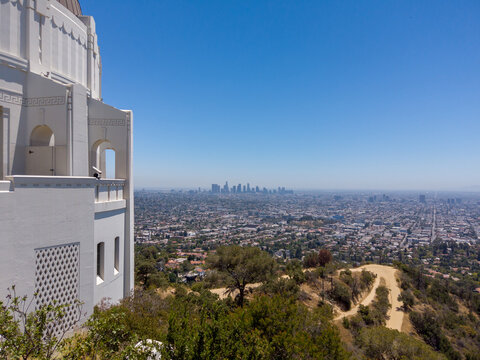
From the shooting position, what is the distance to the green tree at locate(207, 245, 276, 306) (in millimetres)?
15045

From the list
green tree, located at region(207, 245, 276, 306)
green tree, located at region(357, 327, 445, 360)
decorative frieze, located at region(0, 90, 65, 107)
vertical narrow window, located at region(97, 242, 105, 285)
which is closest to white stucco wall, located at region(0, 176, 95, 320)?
vertical narrow window, located at region(97, 242, 105, 285)

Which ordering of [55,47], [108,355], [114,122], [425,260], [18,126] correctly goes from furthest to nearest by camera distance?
[425,260] < [114,122] < [55,47] < [18,126] < [108,355]

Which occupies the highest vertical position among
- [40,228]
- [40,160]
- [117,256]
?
[40,160]

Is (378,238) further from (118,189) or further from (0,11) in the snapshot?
(0,11)

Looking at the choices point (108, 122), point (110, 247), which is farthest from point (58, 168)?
point (110, 247)

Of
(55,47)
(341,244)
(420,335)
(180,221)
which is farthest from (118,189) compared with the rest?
(180,221)

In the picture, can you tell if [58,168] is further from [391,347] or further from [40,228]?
[391,347]

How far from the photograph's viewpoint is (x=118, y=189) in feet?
30.8

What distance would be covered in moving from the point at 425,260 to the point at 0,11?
61902mm

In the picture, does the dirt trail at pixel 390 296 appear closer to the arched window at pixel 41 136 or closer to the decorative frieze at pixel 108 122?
the decorative frieze at pixel 108 122

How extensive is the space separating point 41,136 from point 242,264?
11851 mm

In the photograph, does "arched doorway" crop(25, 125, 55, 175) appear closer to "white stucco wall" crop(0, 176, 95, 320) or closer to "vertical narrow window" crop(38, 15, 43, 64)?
"white stucco wall" crop(0, 176, 95, 320)

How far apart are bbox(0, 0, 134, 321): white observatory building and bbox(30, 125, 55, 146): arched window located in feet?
0.12

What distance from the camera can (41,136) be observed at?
9.34 meters
